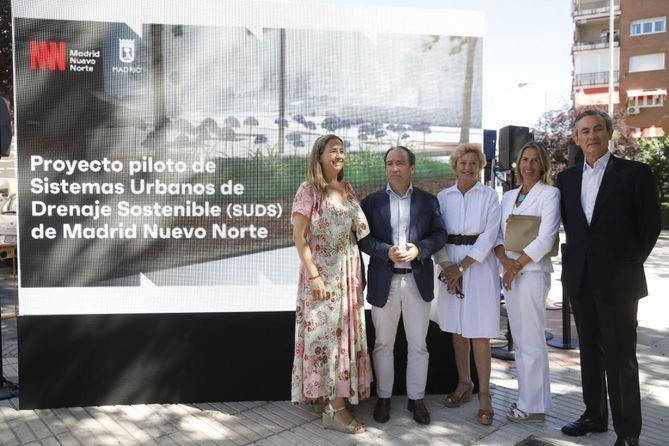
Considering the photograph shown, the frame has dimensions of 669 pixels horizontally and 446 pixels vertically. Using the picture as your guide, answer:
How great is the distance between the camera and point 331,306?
3.63m

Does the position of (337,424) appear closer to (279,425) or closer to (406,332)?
(279,425)

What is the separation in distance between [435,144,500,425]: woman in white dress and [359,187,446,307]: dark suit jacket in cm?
15

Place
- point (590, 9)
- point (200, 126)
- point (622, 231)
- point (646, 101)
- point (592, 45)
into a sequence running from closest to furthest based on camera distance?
point (622, 231) → point (200, 126) → point (646, 101) → point (592, 45) → point (590, 9)

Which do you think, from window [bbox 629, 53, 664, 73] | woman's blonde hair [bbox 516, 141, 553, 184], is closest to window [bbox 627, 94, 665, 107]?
window [bbox 629, 53, 664, 73]

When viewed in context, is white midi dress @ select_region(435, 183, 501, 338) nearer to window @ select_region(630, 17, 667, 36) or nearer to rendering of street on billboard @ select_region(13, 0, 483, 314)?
rendering of street on billboard @ select_region(13, 0, 483, 314)

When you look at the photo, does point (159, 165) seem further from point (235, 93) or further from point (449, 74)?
point (449, 74)

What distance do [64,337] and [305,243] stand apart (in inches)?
77.5

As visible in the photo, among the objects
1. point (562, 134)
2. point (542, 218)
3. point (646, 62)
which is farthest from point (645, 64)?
point (542, 218)

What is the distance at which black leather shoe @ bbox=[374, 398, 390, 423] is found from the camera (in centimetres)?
381

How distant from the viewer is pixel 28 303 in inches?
156

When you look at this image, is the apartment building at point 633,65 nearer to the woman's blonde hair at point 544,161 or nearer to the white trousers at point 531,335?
the woman's blonde hair at point 544,161

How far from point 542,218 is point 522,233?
16 centimetres

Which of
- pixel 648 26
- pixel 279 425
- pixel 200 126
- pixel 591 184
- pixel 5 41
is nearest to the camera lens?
pixel 591 184

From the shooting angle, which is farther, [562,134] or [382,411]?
[562,134]
